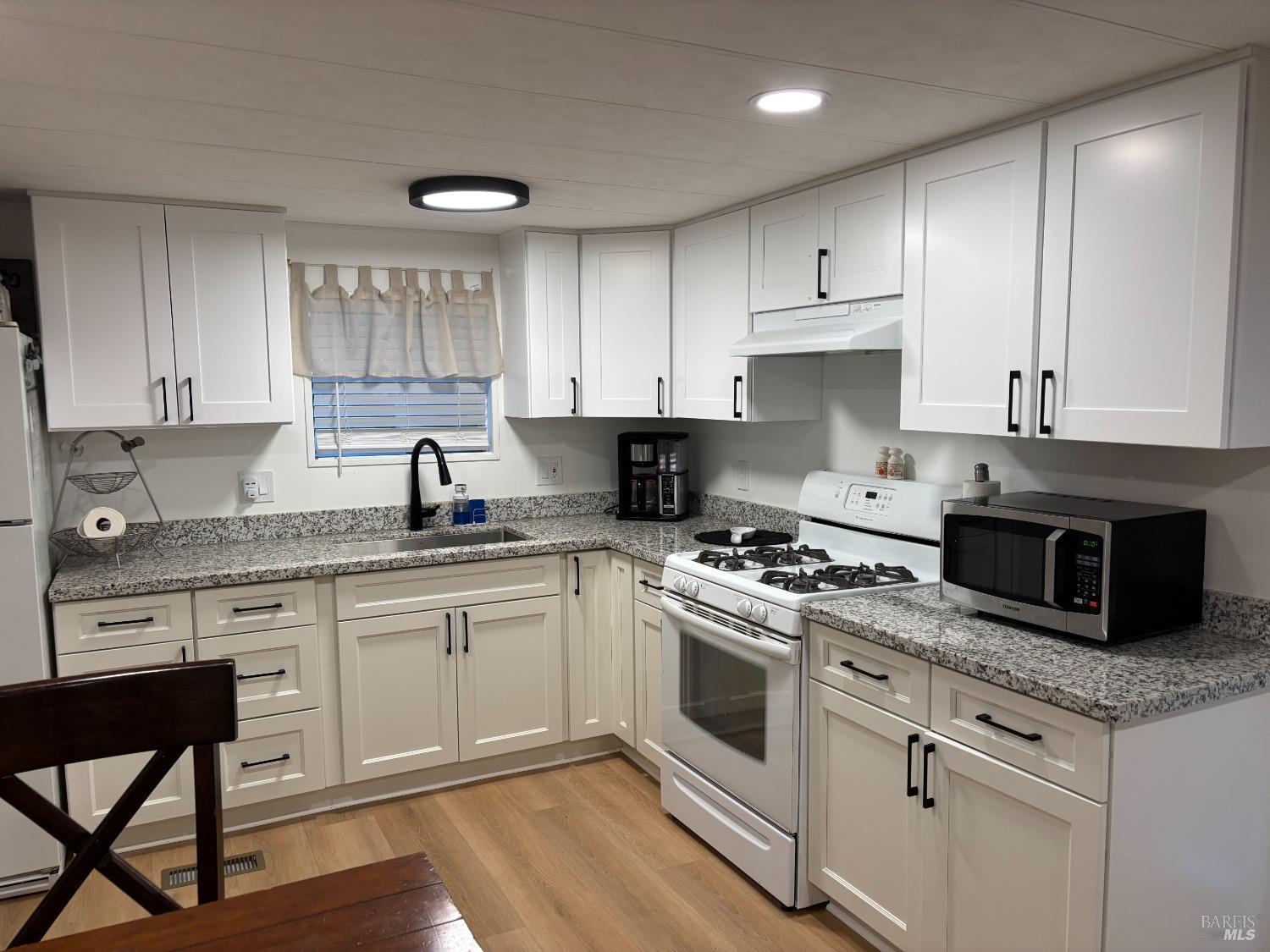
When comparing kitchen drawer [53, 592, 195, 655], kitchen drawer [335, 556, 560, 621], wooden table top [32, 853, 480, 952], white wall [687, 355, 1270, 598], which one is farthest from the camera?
kitchen drawer [335, 556, 560, 621]

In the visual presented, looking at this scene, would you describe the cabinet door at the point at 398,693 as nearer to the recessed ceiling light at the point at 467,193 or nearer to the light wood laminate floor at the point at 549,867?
the light wood laminate floor at the point at 549,867

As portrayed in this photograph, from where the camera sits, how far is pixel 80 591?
2805mm

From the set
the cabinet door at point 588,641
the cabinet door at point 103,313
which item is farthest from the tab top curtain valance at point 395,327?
the cabinet door at point 588,641

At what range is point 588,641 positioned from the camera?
364 centimetres

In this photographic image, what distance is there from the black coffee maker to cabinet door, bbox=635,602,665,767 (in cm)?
66

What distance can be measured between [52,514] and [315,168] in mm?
1589

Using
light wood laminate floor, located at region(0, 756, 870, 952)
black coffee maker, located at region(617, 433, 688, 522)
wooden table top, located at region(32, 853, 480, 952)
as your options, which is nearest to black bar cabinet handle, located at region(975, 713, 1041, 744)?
light wood laminate floor, located at region(0, 756, 870, 952)

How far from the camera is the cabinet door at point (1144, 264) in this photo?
1860mm

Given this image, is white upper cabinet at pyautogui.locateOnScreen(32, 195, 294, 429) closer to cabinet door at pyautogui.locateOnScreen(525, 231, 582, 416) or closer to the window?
the window

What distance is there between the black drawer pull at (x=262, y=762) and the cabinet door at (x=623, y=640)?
122 centimetres

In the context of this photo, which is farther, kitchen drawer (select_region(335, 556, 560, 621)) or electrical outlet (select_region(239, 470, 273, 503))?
electrical outlet (select_region(239, 470, 273, 503))

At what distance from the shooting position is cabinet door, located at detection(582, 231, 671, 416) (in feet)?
12.3

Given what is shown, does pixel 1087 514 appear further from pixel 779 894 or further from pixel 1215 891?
pixel 779 894

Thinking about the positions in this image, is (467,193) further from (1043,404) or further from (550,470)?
(1043,404)
